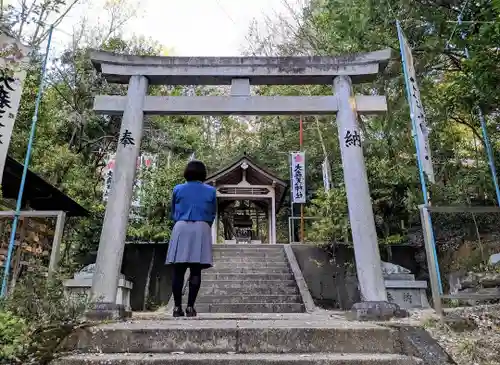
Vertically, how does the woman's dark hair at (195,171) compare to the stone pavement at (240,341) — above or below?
above

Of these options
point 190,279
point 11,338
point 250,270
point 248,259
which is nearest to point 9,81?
point 190,279

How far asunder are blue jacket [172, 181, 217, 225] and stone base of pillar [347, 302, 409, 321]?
196 cm

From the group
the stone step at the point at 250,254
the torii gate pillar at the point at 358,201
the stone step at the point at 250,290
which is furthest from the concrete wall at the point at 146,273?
the torii gate pillar at the point at 358,201

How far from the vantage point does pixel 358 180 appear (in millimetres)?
5238

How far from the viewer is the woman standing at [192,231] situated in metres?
4.25

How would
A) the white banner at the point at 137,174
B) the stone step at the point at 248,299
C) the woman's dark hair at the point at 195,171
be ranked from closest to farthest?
the woman's dark hair at the point at 195,171 → the stone step at the point at 248,299 → the white banner at the point at 137,174

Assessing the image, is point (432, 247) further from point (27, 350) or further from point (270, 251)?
point (270, 251)

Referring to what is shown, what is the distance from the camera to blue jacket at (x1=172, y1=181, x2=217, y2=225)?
4.38 metres

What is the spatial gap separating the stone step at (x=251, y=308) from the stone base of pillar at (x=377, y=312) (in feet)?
11.8

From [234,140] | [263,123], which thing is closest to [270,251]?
[263,123]

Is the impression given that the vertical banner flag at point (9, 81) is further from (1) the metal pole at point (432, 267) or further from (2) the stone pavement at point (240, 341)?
(1) the metal pole at point (432, 267)

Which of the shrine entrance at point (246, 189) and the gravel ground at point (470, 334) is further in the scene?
the shrine entrance at point (246, 189)

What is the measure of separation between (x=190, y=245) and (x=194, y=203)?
47 centimetres

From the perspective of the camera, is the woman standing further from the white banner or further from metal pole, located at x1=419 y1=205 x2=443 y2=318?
the white banner
